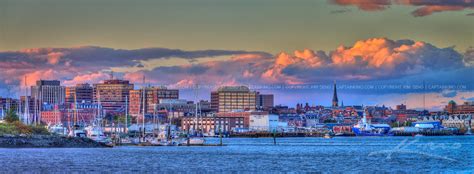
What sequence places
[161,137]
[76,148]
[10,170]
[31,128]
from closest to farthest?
Result: [10,170]
[76,148]
[31,128]
[161,137]

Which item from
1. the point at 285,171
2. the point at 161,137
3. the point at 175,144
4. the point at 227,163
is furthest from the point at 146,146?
the point at 285,171

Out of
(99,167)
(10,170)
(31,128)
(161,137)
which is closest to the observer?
(10,170)

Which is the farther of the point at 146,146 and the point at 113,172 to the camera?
the point at 146,146

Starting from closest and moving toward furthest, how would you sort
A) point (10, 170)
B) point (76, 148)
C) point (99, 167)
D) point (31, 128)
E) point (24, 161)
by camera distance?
point (10, 170) → point (99, 167) → point (24, 161) → point (76, 148) → point (31, 128)

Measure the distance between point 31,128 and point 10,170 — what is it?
58.6 m

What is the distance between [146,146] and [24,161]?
157ft

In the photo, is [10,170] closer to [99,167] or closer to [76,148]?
[99,167]

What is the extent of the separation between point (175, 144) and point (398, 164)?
53.3 meters

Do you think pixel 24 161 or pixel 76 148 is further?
pixel 76 148

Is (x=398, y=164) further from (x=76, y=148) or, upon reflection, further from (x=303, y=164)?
(x=76, y=148)

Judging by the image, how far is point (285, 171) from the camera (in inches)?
2677

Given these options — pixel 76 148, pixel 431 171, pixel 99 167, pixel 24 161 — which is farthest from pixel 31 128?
pixel 431 171

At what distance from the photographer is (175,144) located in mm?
127125

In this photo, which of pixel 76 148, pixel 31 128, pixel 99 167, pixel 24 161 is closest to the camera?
pixel 99 167
